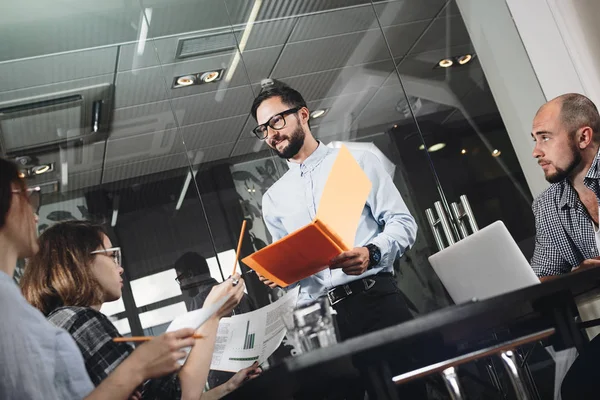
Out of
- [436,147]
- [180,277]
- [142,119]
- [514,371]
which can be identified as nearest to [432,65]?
[436,147]

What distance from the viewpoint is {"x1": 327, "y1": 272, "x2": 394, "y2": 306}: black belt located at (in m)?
2.82

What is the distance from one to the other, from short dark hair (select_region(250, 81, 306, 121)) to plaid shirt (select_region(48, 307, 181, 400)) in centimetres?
190

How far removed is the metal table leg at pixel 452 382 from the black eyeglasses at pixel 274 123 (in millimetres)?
2218

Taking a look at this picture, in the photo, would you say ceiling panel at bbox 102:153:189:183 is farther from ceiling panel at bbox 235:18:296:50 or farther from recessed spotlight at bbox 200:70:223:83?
ceiling panel at bbox 235:18:296:50

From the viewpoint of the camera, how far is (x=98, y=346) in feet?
6.16

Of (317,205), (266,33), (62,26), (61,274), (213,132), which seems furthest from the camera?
(266,33)

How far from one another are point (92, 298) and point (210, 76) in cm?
194

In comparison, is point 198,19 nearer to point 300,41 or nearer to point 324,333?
point 300,41

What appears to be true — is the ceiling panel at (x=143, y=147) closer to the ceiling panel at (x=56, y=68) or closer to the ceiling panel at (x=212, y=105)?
the ceiling panel at (x=212, y=105)

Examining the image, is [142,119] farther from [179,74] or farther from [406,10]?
[406,10]

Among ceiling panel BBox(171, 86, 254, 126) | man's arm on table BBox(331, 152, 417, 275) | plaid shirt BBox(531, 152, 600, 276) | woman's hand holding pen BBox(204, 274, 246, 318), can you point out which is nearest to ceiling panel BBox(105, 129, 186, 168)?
ceiling panel BBox(171, 86, 254, 126)

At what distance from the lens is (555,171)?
9.65ft

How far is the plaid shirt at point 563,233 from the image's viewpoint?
2865 mm

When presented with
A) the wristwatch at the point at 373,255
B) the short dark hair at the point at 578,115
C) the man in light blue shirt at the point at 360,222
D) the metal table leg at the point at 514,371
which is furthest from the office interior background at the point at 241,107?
the metal table leg at the point at 514,371
